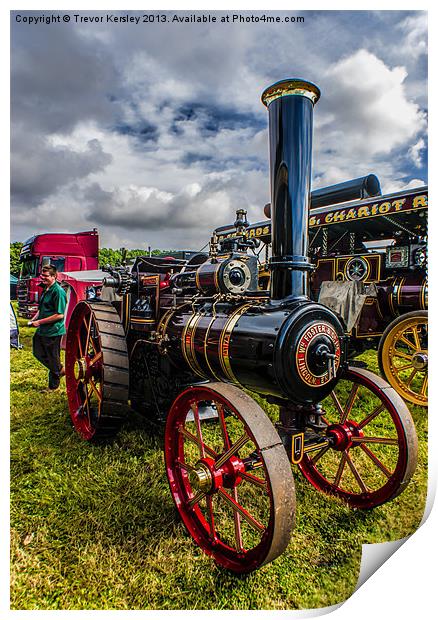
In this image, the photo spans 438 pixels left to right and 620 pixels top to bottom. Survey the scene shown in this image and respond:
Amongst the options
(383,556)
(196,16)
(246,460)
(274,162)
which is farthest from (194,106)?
(383,556)

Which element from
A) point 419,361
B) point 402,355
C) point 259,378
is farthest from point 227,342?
point 402,355

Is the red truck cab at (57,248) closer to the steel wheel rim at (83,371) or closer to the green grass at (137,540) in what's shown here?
the steel wheel rim at (83,371)

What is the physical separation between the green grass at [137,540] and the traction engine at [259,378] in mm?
95

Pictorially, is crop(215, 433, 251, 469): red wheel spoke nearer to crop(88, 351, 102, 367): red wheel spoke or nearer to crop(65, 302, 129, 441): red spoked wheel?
crop(65, 302, 129, 441): red spoked wheel

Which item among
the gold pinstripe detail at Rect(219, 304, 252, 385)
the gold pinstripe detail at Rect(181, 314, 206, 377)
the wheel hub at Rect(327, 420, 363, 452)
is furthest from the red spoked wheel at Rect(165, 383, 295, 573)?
the wheel hub at Rect(327, 420, 363, 452)

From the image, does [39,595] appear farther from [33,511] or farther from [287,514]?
[287,514]

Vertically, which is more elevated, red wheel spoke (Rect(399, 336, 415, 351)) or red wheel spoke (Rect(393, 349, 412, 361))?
red wheel spoke (Rect(399, 336, 415, 351))

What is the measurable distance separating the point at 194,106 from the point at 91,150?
43cm

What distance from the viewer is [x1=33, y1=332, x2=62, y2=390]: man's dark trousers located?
9.14 feet

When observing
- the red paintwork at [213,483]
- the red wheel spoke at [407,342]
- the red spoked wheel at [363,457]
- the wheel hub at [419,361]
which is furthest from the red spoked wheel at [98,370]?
the red wheel spoke at [407,342]

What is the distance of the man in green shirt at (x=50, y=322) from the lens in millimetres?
2746

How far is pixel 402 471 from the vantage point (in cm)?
174

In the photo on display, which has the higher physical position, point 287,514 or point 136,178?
point 136,178

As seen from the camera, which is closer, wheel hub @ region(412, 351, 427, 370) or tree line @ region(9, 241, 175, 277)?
tree line @ region(9, 241, 175, 277)
